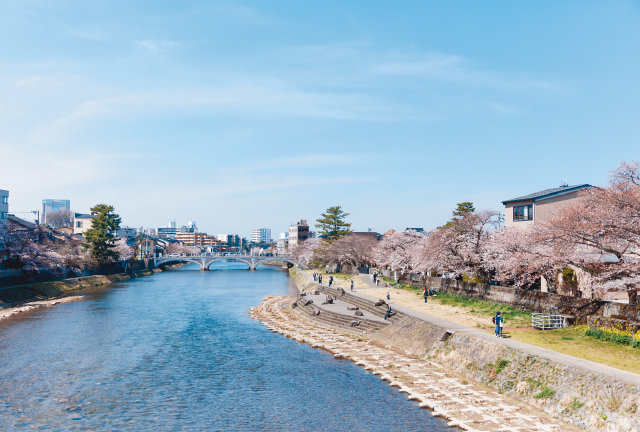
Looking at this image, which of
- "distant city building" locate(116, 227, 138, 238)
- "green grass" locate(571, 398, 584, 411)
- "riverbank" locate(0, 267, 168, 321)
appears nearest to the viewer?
"green grass" locate(571, 398, 584, 411)

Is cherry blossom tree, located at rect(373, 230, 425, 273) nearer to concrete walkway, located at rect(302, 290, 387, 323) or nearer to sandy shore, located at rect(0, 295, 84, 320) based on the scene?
concrete walkway, located at rect(302, 290, 387, 323)

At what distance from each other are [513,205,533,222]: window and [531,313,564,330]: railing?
17.6 meters

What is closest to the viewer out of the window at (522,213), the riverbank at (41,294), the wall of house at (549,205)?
the wall of house at (549,205)

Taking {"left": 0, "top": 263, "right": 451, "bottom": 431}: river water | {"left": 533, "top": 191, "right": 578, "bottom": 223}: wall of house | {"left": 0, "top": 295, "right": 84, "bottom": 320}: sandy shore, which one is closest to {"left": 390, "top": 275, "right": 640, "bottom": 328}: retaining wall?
{"left": 533, "top": 191, "right": 578, "bottom": 223}: wall of house

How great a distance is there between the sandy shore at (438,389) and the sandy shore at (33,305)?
106ft

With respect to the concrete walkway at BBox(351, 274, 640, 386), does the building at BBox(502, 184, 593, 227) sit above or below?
above

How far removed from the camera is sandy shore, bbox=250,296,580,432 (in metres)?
19.6

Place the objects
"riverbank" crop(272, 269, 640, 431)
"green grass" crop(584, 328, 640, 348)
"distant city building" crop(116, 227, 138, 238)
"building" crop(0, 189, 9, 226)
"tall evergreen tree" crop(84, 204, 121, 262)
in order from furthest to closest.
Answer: "distant city building" crop(116, 227, 138, 238) → "tall evergreen tree" crop(84, 204, 121, 262) → "building" crop(0, 189, 9, 226) → "green grass" crop(584, 328, 640, 348) → "riverbank" crop(272, 269, 640, 431)

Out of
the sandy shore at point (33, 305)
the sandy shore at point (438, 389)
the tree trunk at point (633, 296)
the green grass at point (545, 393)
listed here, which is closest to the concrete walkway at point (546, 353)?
the green grass at point (545, 393)

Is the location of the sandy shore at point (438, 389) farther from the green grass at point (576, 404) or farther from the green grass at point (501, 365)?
the green grass at point (501, 365)

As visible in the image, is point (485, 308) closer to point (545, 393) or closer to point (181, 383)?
point (545, 393)

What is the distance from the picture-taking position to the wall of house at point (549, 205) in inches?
1732

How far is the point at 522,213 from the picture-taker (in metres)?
48.2

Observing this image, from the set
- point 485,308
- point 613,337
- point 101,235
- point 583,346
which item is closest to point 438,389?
point 583,346
